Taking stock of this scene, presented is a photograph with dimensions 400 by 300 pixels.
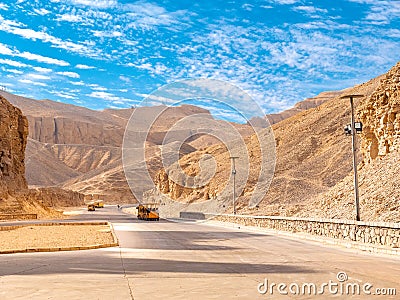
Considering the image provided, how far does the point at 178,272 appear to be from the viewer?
1242cm

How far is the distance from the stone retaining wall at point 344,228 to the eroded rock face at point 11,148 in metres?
37.4

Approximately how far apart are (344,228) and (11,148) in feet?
176

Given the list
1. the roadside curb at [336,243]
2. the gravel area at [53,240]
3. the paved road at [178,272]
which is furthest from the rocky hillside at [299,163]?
the paved road at [178,272]

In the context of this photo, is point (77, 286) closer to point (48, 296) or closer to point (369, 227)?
point (48, 296)

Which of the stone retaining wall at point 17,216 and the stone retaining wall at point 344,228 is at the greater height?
the stone retaining wall at point 344,228

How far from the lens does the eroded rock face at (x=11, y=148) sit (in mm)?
63156

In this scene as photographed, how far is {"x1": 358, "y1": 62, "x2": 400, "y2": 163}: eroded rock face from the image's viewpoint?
37.4 meters

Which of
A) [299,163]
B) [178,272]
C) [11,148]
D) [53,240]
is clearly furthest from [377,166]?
[11,148]

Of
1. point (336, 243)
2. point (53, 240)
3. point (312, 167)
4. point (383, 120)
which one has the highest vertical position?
point (383, 120)

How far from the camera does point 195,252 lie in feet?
60.3

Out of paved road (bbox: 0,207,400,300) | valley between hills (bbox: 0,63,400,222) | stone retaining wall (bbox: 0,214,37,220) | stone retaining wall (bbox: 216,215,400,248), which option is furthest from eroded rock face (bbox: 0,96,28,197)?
paved road (bbox: 0,207,400,300)

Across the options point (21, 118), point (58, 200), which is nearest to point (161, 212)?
point (21, 118)

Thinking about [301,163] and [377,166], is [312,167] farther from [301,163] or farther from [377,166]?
[377,166]

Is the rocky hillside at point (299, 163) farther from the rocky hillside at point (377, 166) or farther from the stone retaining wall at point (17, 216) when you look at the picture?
the stone retaining wall at point (17, 216)
